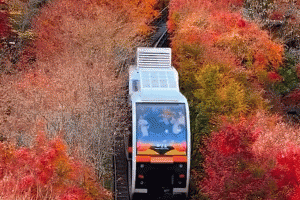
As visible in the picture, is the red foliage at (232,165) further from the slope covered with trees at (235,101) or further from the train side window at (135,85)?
the train side window at (135,85)

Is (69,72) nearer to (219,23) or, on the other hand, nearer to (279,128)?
(279,128)

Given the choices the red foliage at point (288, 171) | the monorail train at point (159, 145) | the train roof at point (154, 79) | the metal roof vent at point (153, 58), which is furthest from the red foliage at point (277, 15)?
the red foliage at point (288, 171)

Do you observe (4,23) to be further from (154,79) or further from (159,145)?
(159,145)

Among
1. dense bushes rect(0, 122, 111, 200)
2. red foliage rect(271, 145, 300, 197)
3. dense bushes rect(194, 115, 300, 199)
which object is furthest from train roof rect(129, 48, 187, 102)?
red foliage rect(271, 145, 300, 197)

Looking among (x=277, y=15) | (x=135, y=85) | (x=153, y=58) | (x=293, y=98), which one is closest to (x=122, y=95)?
(x=153, y=58)

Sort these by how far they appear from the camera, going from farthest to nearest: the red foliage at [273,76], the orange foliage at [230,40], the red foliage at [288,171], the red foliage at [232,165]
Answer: the red foliage at [273,76] → the orange foliage at [230,40] → the red foliage at [232,165] → the red foliage at [288,171]

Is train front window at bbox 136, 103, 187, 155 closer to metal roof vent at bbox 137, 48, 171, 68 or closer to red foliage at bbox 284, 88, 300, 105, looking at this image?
metal roof vent at bbox 137, 48, 171, 68
